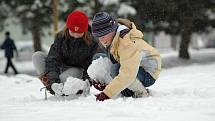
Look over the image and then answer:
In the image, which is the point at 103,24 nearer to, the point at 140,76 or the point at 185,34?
the point at 140,76

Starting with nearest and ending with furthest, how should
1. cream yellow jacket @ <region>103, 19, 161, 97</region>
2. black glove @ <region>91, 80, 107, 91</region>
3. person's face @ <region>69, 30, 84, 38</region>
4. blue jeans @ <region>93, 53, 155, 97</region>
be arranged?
cream yellow jacket @ <region>103, 19, 161, 97</region> < blue jeans @ <region>93, 53, 155, 97</region> < black glove @ <region>91, 80, 107, 91</region> < person's face @ <region>69, 30, 84, 38</region>

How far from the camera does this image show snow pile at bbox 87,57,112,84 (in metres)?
5.09

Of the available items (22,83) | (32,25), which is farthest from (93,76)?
(32,25)

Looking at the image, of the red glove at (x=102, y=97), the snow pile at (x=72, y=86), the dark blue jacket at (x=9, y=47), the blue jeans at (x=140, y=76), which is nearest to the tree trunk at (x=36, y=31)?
the dark blue jacket at (x=9, y=47)

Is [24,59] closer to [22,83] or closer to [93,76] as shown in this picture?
[22,83]

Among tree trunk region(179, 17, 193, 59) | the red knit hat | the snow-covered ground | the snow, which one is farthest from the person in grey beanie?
the snow

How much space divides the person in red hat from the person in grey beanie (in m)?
0.51

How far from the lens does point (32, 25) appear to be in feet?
73.2

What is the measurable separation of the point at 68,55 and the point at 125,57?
134 centimetres

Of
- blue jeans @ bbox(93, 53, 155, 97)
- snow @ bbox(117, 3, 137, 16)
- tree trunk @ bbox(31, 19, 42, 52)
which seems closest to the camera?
blue jeans @ bbox(93, 53, 155, 97)

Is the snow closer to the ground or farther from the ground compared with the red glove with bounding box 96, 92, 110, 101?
closer to the ground

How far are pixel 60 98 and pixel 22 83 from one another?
16.0 ft

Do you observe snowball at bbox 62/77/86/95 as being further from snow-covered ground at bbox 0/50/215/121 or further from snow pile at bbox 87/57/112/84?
snow-covered ground at bbox 0/50/215/121

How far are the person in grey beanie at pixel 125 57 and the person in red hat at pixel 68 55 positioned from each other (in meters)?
0.51
